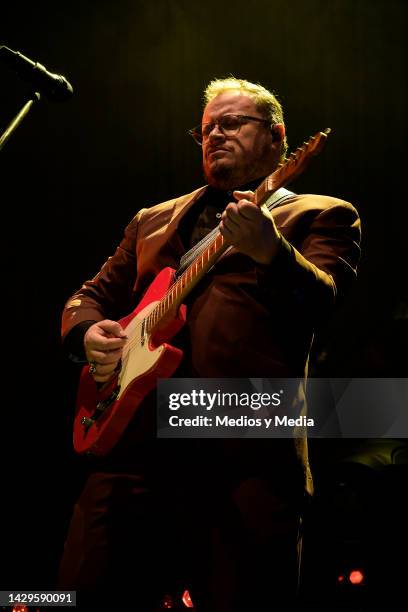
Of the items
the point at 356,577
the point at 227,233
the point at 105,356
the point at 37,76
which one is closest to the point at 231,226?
the point at 227,233

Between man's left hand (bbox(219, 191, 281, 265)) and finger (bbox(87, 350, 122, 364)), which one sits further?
finger (bbox(87, 350, 122, 364))

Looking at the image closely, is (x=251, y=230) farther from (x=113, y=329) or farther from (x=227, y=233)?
(x=113, y=329)

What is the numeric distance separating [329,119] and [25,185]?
1723 mm

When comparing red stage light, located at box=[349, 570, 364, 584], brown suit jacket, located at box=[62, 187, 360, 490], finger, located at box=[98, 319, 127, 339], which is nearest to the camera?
brown suit jacket, located at box=[62, 187, 360, 490]

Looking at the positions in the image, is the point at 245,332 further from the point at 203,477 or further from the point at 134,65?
the point at 134,65

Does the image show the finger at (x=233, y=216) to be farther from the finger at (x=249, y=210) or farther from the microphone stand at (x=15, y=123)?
the microphone stand at (x=15, y=123)

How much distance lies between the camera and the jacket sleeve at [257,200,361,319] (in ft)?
4.80

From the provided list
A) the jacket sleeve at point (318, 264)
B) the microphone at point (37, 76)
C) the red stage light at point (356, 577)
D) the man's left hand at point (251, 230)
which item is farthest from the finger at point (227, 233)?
the red stage light at point (356, 577)

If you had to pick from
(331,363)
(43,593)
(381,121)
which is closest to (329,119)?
(381,121)

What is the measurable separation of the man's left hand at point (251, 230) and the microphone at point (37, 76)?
1064mm

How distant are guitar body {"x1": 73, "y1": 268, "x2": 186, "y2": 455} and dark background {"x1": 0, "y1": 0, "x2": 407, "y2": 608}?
128 cm

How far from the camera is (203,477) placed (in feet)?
5.18

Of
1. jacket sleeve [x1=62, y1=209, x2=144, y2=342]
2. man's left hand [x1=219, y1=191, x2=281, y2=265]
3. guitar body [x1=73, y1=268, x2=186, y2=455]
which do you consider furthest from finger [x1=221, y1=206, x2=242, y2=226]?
jacket sleeve [x1=62, y1=209, x2=144, y2=342]

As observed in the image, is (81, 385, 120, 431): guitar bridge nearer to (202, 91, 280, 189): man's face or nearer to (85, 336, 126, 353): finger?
(85, 336, 126, 353): finger
